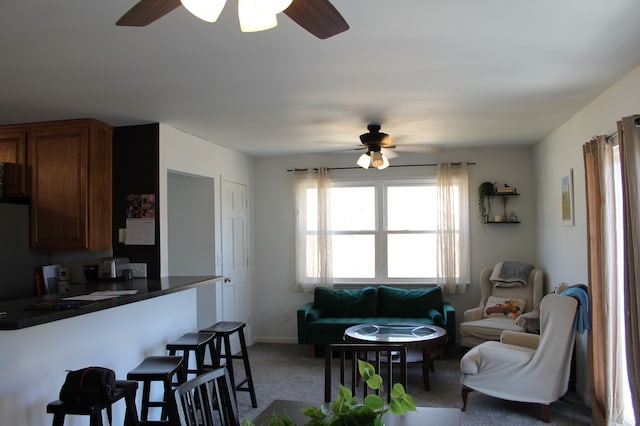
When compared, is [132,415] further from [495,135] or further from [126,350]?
[495,135]

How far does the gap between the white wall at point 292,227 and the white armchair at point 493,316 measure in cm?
31

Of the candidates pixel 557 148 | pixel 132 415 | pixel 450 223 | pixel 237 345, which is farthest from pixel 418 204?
pixel 132 415

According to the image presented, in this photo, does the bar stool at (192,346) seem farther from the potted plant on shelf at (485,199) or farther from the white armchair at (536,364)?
the potted plant on shelf at (485,199)

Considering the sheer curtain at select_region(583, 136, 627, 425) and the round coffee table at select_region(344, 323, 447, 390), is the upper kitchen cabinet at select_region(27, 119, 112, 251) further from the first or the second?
the sheer curtain at select_region(583, 136, 627, 425)

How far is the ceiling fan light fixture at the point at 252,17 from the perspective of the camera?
1550mm

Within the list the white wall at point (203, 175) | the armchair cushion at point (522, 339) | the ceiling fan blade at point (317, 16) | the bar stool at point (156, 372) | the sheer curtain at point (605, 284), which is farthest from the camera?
the white wall at point (203, 175)

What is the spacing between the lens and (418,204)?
6.38 metres

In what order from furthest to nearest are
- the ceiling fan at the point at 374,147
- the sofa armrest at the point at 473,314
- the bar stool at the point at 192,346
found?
the sofa armrest at the point at 473,314 < the ceiling fan at the point at 374,147 < the bar stool at the point at 192,346

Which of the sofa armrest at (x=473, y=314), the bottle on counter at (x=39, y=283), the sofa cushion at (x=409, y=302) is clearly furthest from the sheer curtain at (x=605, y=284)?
the bottle on counter at (x=39, y=283)

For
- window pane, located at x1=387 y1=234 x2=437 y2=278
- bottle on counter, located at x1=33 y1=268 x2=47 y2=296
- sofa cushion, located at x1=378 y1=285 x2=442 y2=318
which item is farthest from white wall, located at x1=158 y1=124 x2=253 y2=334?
window pane, located at x1=387 y1=234 x2=437 y2=278

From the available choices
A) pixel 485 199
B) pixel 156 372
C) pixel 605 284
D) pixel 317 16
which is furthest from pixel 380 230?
pixel 317 16

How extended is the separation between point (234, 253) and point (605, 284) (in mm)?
3951

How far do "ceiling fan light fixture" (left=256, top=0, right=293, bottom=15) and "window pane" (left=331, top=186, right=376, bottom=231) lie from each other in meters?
5.04

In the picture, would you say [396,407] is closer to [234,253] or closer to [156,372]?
[156,372]
